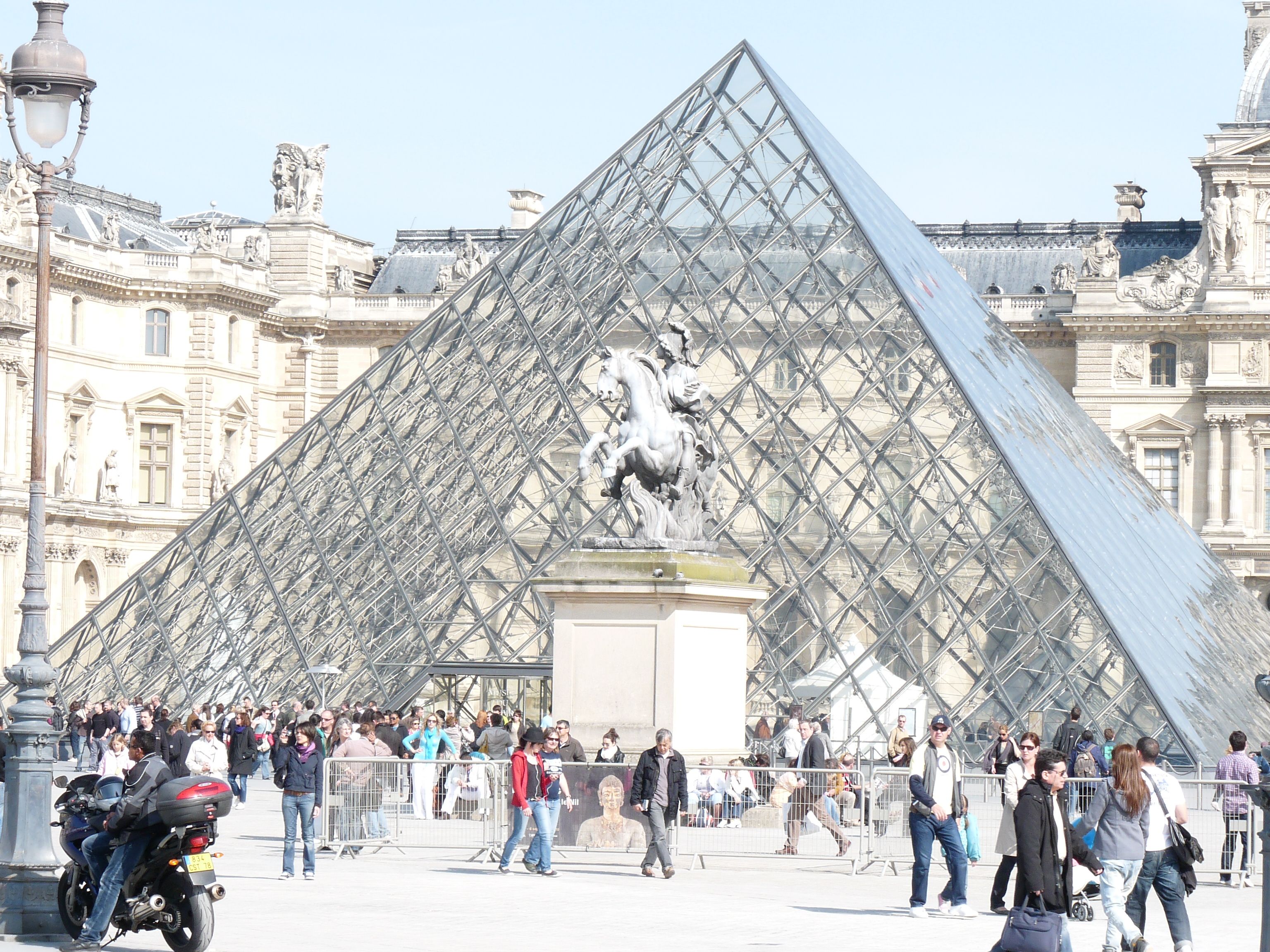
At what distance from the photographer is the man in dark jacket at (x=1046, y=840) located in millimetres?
10664

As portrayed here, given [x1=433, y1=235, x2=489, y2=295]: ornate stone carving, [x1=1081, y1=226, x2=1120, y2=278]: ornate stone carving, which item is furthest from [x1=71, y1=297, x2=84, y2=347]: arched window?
[x1=1081, y1=226, x2=1120, y2=278]: ornate stone carving

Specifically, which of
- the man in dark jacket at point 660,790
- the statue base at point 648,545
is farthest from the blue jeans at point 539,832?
the statue base at point 648,545

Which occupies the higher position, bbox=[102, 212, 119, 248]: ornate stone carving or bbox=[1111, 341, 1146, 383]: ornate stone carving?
bbox=[102, 212, 119, 248]: ornate stone carving

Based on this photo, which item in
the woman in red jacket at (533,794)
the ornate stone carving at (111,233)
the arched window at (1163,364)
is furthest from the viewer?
the arched window at (1163,364)

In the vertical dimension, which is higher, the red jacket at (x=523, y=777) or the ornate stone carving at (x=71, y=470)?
the ornate stone carving at (x=71, y=470)

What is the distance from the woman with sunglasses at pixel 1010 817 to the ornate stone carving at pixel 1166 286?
4083cm

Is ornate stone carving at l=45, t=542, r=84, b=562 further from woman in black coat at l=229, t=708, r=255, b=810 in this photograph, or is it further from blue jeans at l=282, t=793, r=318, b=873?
blue jeans at l=282, t=793, r=318, b=873

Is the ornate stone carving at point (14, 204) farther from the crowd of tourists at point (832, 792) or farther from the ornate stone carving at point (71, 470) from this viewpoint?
the crowd of tourists at point (832, 792)

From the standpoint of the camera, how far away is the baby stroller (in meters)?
11.9

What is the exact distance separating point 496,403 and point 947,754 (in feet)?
51.6

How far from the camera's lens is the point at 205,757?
1980 cm

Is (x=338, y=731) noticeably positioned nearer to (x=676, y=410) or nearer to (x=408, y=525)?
(x=676, y=410)

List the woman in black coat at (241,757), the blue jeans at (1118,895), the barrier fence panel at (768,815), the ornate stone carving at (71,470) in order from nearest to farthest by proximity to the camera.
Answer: the blue jeans at (1118,895) → the barrier fence panel at (768,815) → the woman in black coat at (241,757) → the ornate stone carving at (71,470)

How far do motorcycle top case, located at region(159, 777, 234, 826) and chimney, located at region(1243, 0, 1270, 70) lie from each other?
171 ft
